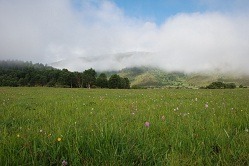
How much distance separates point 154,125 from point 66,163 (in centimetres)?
282

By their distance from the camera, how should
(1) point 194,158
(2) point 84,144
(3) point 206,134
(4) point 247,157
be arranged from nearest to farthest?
1. (4) point 247,157
2. (1) point 194,158
3. (2) point 84,144
4. (3) point 206,134

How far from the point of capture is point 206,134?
414 centimetres

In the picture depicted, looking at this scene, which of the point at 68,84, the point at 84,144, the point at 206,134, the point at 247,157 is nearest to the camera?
the point at 247,157

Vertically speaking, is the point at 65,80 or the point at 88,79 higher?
the point at 88,79

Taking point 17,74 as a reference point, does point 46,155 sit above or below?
below

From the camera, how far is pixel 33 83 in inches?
5017

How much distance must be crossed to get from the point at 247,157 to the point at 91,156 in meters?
2.22

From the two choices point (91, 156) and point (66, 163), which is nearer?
point (66, 163)

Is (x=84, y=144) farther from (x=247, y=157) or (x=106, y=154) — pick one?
(x=247, y=157)

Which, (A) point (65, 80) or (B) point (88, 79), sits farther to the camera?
(B) point (88, 79)

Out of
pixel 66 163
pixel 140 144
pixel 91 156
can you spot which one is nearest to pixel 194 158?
pixel 140 144

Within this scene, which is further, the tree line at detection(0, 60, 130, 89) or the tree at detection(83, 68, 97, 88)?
the tree at detection(83, 68, 97, 88)

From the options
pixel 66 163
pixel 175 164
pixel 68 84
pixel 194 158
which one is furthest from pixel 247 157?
pixel 68 84

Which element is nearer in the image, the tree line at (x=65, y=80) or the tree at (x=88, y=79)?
the tree line at (x=65, y=80)
